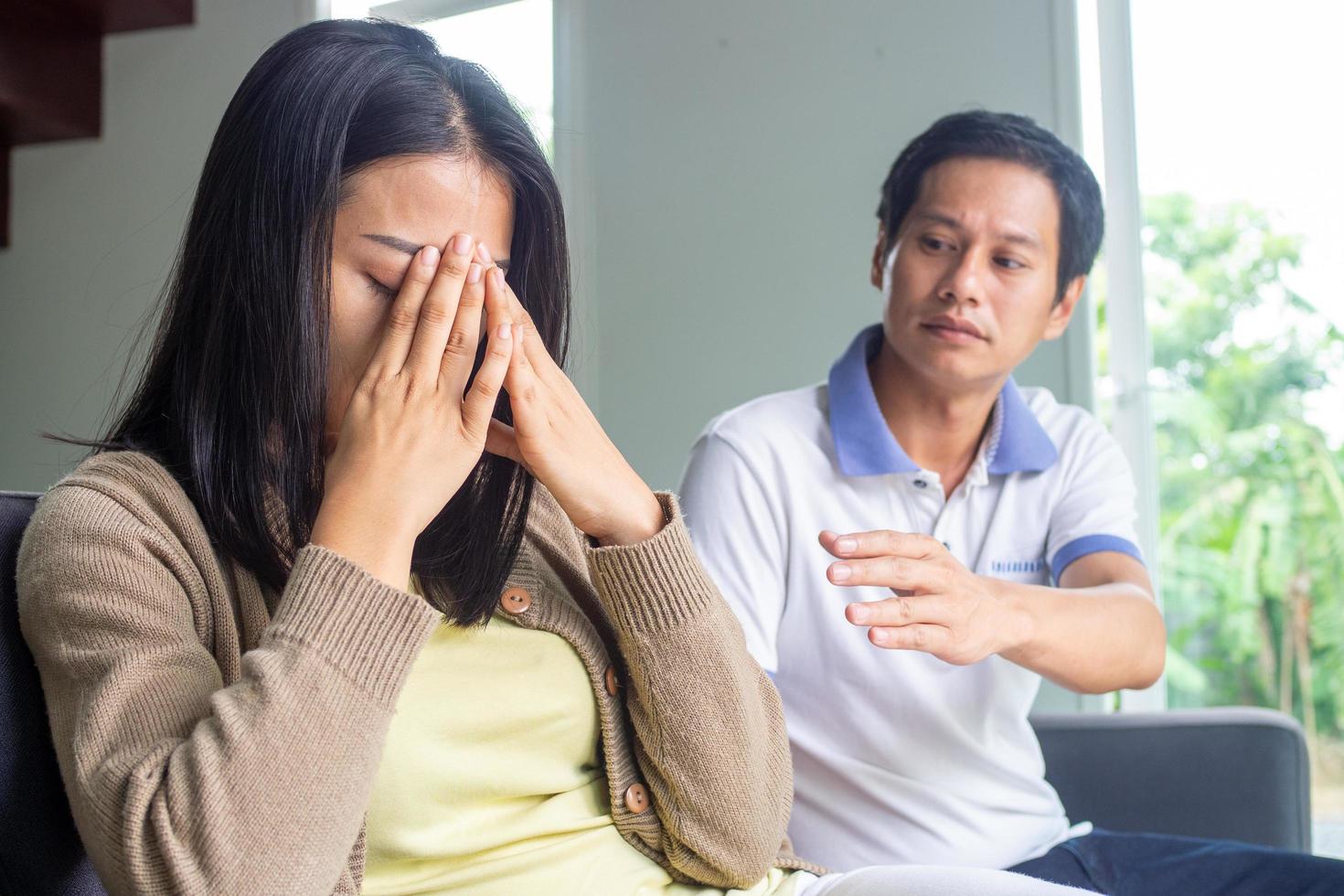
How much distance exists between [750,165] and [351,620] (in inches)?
75.2

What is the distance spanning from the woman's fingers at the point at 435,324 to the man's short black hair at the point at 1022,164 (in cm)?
91

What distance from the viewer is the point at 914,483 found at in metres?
1.42

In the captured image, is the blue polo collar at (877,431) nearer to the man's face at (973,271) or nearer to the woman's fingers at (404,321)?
the man's face at (973,271)

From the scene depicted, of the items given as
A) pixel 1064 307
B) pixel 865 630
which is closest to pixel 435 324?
pixel 865 630

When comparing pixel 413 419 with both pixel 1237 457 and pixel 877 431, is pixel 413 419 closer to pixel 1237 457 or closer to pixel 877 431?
pixel 877 431

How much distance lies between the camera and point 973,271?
57.7 inches

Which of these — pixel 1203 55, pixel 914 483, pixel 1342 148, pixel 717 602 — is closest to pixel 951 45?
pixel 1203 55

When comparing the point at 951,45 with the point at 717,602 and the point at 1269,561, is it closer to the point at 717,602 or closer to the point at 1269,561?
the point at 1269,561

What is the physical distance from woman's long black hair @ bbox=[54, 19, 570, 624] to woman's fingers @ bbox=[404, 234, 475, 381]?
77 millimetres

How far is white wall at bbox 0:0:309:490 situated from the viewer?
115 inches

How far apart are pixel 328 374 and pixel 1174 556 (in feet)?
6.33

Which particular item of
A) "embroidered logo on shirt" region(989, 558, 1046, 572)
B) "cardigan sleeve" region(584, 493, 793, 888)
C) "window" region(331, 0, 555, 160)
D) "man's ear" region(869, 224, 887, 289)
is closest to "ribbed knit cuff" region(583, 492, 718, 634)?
"cardigan sleeve" region(584, 493, 793, 888)

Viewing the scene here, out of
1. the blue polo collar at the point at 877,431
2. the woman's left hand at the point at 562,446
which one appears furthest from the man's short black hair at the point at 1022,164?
the woman's left hand at the point at 562,446

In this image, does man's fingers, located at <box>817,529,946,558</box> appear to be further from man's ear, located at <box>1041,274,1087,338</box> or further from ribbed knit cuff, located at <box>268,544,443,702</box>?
man's ear, located at <box>1041,274,1087,338</box>
